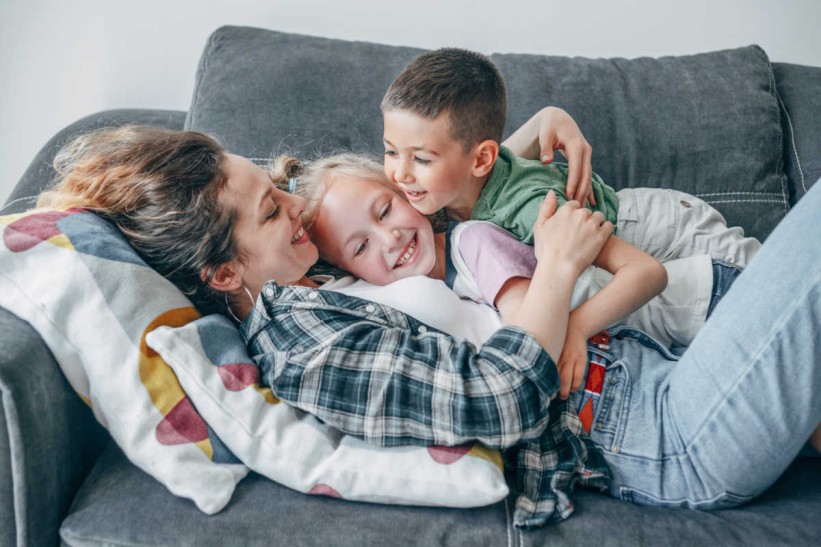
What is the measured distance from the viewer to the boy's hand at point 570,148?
1.41 metres

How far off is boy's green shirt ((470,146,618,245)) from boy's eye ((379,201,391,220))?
0.17m

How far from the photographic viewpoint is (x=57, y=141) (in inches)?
72.6

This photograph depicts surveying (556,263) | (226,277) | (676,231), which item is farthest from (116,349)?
(676,231)

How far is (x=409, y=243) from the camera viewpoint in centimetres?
141

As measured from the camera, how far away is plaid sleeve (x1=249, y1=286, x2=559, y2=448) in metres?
1.06

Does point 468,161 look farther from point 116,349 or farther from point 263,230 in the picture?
point 116,349

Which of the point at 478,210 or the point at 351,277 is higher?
the point at 478,210

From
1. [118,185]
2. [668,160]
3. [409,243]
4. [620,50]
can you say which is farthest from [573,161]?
[620,50]

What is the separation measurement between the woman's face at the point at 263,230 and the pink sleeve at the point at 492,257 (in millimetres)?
323

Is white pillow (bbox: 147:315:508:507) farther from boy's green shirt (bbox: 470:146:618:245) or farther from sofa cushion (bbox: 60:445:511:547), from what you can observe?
boy's green shirt (bbox: 470:146:618:245)

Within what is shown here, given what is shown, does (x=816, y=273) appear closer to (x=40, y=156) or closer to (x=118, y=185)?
(x=118, y=185)

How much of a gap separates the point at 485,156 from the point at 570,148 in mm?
219

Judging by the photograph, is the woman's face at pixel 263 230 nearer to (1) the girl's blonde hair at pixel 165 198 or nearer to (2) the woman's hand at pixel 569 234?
(1) the girl's blonde hair at pixel 165 198

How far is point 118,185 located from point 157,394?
1.38 ft
